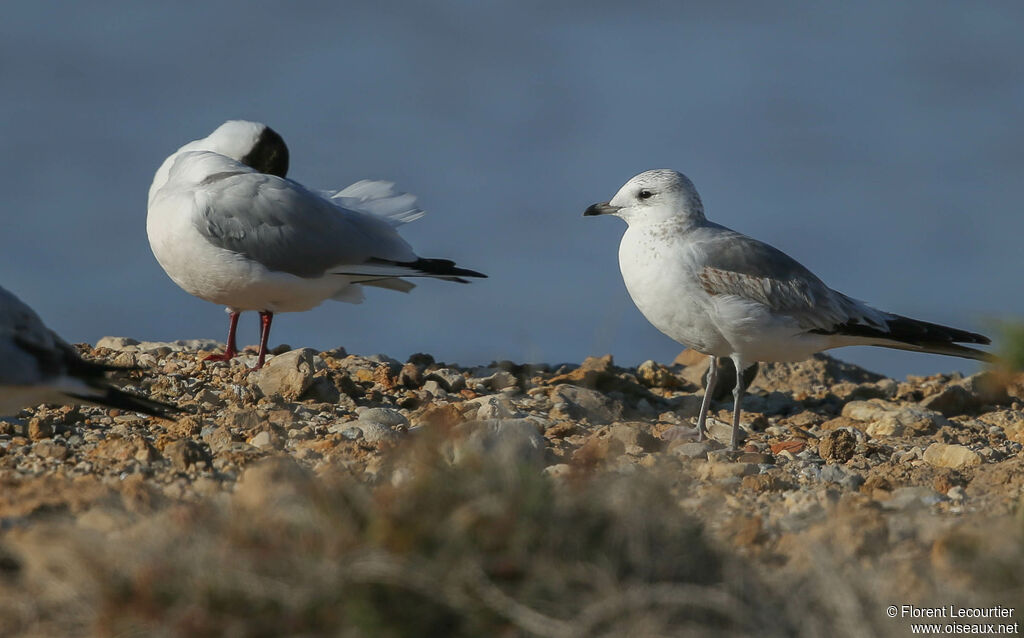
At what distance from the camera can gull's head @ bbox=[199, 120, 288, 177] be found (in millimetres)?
10336

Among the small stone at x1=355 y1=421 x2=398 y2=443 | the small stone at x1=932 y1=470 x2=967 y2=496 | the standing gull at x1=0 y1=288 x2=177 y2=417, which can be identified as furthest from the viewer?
the small stone at x1=355 y1=421 x2=398 y2=443

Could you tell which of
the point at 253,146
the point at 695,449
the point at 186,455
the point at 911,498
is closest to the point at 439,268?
the point at 253,146

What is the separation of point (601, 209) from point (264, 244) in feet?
7.98

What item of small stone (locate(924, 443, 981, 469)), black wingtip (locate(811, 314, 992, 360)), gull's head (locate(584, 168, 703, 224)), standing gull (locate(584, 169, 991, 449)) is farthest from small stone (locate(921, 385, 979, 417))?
gull's head (locate(584, 168, 703, 224))

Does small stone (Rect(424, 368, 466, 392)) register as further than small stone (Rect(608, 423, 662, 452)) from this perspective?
Yes

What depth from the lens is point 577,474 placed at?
151 inches

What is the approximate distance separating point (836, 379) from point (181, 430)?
630cm

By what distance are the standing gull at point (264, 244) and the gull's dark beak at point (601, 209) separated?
4.70 ft

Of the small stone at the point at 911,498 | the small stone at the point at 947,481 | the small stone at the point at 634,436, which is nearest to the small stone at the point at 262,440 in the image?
the small stone at the point at 634,436

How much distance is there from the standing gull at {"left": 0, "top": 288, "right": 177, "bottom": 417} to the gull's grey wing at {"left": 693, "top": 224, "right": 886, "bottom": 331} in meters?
3.44

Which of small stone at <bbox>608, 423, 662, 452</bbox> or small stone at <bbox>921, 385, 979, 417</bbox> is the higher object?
small stone at <bbox>921, 385, 979, 417</bbox>

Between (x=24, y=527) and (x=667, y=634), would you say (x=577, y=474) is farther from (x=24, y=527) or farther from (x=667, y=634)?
(x=24, y=527)

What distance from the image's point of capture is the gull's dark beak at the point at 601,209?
796 cm

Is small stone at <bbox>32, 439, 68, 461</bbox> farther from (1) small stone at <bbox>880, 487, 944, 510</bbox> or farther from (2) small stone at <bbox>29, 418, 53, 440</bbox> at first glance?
(1) small stone at <bbox>880, 487, 944, 510</bbox>
